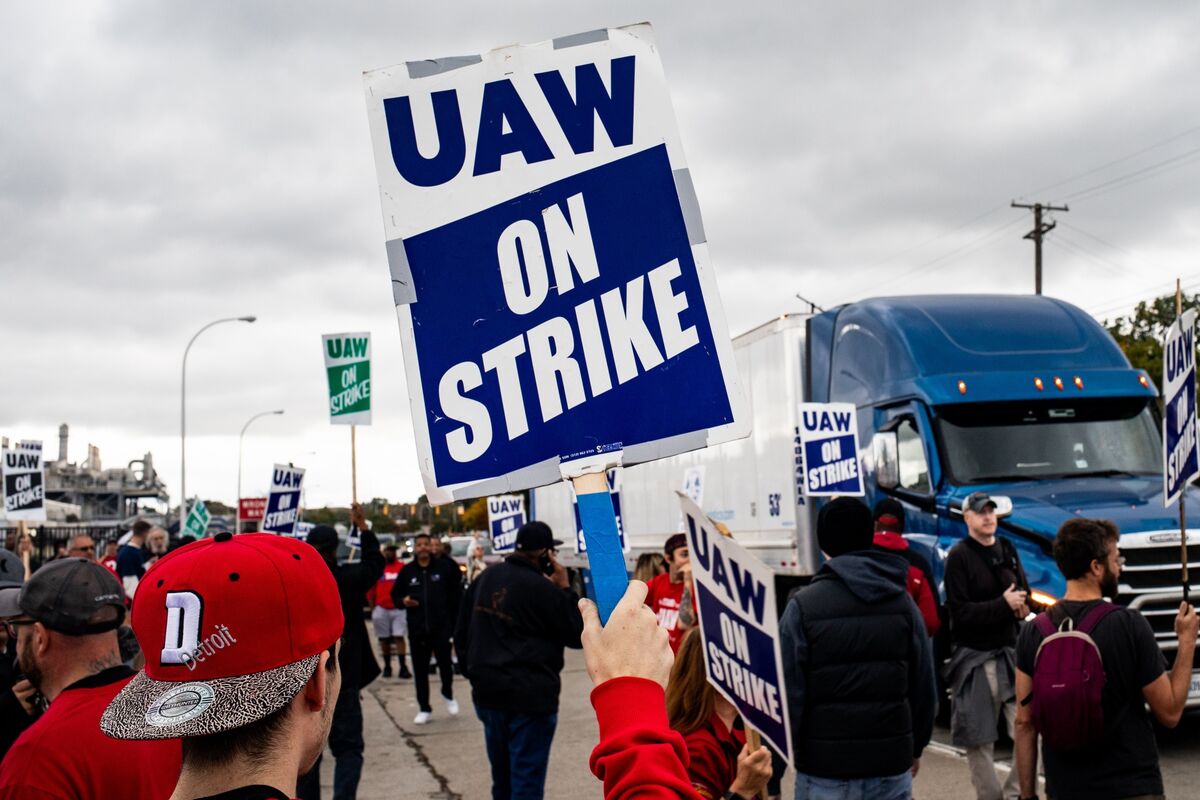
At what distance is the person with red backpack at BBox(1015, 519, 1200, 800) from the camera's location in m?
4.04

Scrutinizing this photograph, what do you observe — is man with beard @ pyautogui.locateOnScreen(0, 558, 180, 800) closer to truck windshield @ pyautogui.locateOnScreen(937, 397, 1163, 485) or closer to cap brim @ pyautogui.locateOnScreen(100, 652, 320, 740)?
cap brim @ pyautogui.locateOnScreen(100, 652, 320, 740)

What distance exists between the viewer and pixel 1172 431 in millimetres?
6512

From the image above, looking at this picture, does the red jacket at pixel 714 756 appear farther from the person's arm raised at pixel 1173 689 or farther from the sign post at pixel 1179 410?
the sign post at pixel 1179 410

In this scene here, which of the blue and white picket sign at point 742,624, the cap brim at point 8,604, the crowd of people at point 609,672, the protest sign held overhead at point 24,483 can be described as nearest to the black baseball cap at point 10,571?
the crowd of people at point 609,672

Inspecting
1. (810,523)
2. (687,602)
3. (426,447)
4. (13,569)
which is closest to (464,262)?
(426,447)

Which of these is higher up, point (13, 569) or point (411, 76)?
point (411, 76)

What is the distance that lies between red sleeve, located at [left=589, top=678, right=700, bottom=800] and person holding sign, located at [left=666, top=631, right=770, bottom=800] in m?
1.67

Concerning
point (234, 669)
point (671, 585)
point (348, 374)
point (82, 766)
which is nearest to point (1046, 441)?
point (671, 585)

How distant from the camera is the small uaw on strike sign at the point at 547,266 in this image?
223cm

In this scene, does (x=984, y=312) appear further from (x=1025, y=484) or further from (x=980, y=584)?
(x=980, y=584)

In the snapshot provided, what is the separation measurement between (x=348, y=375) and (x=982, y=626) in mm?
7018

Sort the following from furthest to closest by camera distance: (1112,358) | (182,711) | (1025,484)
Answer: (1112,358) < (1025,484) < (182,711)

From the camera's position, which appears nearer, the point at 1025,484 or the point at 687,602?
the point at 687,602

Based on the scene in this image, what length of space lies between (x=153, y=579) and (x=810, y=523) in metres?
10.9
